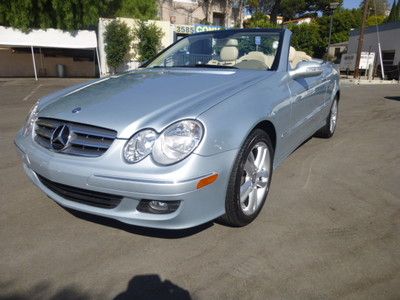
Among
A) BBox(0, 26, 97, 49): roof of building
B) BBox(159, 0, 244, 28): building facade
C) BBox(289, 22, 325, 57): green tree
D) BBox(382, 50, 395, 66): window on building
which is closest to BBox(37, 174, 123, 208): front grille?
BBox(0, 26, 97, 49): roof of building

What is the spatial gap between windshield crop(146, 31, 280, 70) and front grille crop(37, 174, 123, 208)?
6.31 ft

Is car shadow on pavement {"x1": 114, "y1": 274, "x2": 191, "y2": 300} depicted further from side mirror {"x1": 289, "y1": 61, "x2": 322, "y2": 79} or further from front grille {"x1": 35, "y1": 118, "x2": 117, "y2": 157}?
side mirror {"x1": 289, "y1": 61, "x2": 322, "y2": 79}

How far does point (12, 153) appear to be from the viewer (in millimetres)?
4895

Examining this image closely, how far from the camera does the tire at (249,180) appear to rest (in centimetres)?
257

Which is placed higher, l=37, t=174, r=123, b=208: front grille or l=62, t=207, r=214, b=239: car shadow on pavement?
l=37, t=174, r=123, b=208: front grille

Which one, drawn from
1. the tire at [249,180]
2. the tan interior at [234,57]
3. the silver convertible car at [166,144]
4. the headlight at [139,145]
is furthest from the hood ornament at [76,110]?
the tan interior at [234,57]

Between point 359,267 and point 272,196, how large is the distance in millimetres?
1179

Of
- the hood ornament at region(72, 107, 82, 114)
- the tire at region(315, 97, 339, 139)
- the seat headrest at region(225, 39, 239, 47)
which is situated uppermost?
the seat headrest at region(225, 39, 239, 47)

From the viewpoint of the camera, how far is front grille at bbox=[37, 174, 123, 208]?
2.44m

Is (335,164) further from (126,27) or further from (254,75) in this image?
(126,27)

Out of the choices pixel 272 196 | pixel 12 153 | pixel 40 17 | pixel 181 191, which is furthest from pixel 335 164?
pixel 40 17

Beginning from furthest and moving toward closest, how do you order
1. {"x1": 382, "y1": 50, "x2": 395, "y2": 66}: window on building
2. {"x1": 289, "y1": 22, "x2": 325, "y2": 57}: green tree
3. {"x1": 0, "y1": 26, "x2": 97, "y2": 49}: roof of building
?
{"x1": 289, "y1": 22, "x2": 325, "y2": 57}: green tree, {"x1": 382, "y1": 50, "x2": 395, "y2": 66}: window on building, {"x1": 0, "y1": 26, "x2": 97, "y2": 49}: roof of building

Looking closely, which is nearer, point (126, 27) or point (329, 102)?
point (329, 102)

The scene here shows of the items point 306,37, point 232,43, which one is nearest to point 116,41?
point 232,43
